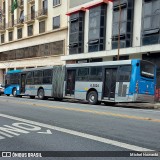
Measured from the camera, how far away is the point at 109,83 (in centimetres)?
2164

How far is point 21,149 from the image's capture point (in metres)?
6.89

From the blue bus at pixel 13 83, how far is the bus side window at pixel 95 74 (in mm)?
11503

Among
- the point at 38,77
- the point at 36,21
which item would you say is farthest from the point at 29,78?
the point at 36,21

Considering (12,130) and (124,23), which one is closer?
(12,130)

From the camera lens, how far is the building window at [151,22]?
28906mm

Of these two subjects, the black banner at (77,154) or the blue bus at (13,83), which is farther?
the blue bus at (13,83)

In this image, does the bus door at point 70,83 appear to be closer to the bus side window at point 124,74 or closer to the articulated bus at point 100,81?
the articulated bus at point 100,81

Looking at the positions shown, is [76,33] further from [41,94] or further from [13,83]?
[41,94]

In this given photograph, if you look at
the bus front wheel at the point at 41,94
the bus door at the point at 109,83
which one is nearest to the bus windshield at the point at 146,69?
the bus door at the point at 109,83

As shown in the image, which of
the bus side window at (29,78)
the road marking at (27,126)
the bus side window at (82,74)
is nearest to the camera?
the road marking at (27,126)

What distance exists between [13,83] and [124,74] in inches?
653

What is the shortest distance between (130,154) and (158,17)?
24.3 meters

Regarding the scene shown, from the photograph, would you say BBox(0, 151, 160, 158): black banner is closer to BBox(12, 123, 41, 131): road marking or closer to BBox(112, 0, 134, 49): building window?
BBox(12, 123, 41, 131): road marking

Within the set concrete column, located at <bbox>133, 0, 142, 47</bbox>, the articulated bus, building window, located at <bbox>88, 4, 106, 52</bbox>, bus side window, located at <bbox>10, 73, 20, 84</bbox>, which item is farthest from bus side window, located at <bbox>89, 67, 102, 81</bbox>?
building window, located at <bbox>88, 4, 106, 52</bbox>
